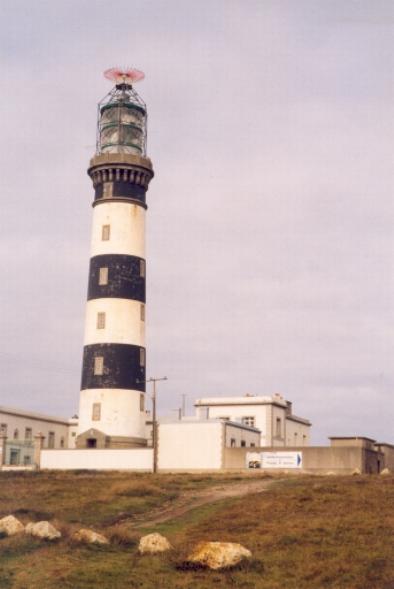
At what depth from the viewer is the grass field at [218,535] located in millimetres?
22469

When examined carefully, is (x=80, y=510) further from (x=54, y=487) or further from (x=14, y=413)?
(x=14, y=413)

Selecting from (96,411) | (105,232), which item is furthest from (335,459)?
(105,232)

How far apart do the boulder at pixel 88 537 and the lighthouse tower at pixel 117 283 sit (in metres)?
31.1

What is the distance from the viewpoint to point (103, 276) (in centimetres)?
5994

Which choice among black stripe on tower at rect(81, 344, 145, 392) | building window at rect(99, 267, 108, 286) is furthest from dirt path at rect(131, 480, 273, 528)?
building window at rect(99, 267, 108, 286)

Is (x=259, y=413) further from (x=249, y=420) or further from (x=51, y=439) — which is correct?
(x=51, y=439)

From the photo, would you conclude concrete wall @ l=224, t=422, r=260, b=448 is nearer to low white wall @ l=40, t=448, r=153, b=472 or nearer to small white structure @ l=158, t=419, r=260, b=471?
small white structure @ l=158, t=419, r=260, b=471

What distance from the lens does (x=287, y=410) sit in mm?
87938

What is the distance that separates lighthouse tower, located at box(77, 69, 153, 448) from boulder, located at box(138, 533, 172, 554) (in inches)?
1271

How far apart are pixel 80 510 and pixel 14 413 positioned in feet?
164

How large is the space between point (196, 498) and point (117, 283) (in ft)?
74.2

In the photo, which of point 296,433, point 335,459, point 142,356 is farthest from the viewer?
point 296,433

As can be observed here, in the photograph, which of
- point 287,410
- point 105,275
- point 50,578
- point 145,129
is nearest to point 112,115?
point 145,129

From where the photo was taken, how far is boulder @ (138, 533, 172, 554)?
83.7 feet
